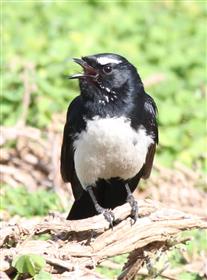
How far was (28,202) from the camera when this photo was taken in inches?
303

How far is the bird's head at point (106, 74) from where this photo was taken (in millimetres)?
6617

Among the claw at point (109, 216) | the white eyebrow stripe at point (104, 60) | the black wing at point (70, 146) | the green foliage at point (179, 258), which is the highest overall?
the white eyebrow stripe at point (104, 60)

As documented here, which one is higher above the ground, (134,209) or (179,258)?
(134,209)

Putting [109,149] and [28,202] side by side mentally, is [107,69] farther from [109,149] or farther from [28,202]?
[28,202]

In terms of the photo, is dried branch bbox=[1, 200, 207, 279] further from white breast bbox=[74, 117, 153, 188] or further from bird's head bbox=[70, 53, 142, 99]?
bird's head bbox=[70, 53, 142, 99]

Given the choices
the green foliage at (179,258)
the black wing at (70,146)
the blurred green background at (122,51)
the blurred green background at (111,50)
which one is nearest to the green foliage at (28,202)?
the blurred green background at (111,50)

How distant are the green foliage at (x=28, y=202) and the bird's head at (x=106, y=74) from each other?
4.23ft

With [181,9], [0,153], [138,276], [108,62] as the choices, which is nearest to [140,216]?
[138,276]

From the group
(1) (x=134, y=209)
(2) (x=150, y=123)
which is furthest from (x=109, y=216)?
(2) (x=150, y=123)

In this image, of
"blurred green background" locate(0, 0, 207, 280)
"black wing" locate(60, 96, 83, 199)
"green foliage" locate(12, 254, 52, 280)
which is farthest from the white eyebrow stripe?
"green foliage" locate(12, 254, 52, 280)

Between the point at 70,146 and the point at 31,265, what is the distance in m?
1.53

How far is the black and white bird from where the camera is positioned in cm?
653

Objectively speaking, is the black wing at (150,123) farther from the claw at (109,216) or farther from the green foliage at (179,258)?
the claw at (109,216)

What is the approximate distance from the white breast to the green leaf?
115 centimetres
